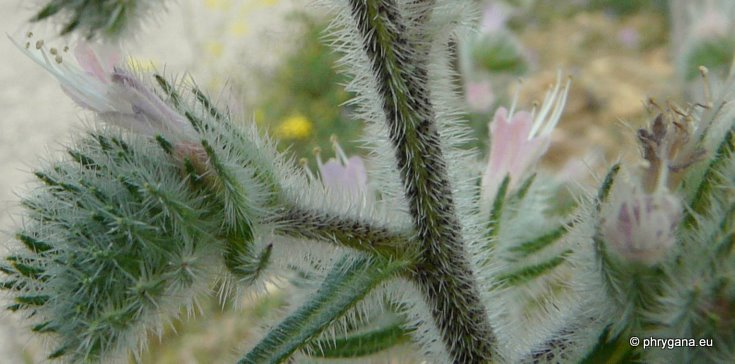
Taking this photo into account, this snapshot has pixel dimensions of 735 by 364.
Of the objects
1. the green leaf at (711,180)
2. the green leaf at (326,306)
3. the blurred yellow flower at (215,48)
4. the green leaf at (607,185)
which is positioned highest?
the green leaf at (326,306)

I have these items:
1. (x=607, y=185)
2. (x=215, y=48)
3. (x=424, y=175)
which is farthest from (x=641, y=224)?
(x=215, y=48)

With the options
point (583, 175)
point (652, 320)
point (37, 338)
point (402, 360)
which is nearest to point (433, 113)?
point (652, 320)

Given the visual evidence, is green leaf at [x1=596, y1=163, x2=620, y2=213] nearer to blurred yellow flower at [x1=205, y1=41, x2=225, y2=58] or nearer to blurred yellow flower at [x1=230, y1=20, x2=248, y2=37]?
blurred yellow flower at [x1=205, y1=41, x2=225, y2=58]

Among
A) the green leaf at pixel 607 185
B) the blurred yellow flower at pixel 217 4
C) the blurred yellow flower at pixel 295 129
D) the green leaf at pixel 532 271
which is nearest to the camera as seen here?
the green leaf at pixel 607 185

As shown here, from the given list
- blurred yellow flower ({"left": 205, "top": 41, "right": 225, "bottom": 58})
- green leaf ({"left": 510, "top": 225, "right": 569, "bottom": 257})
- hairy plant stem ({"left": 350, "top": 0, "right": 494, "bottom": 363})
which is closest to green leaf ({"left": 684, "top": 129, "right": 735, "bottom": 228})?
hairy plant stem ({"left": 350, "top": 0, "right": 494, "bottom": 363})

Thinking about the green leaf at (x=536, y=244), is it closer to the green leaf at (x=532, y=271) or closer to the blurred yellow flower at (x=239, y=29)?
the green leaf at (x=532, y=271)

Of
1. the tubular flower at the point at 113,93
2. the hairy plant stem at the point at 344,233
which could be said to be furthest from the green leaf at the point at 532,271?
the tubular flower at the point at 113,93

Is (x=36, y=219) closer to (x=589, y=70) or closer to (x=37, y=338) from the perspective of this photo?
(x=37, y=338)
